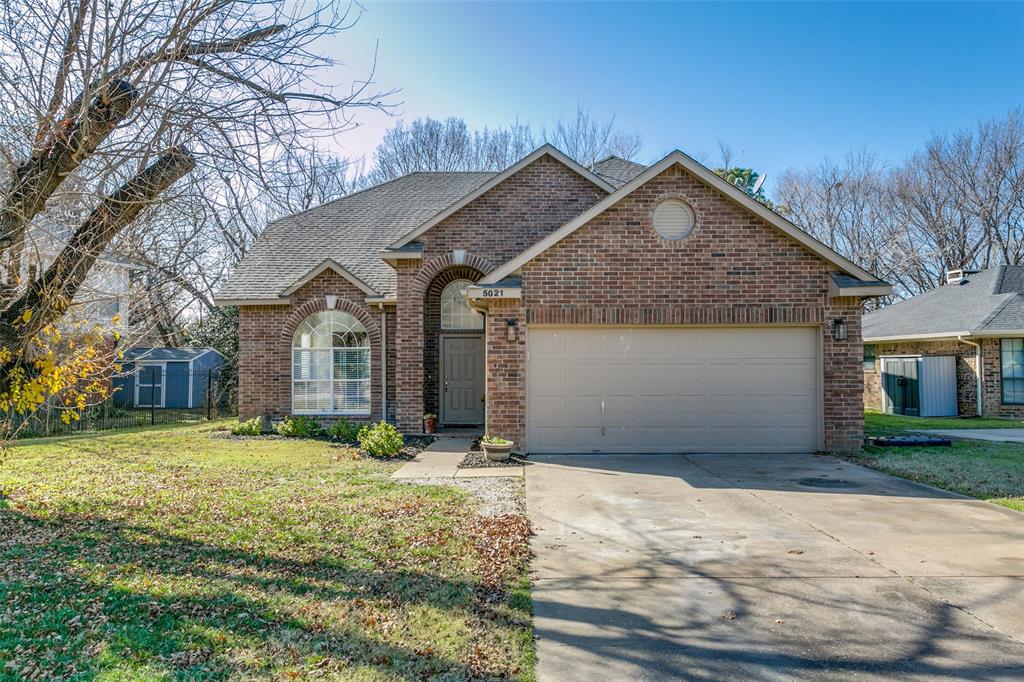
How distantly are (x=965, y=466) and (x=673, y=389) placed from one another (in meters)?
4.59

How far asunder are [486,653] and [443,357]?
11755mm

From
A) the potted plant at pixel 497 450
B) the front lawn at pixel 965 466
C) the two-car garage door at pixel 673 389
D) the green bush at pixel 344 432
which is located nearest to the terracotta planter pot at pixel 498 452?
the potted plant at pixel 497 450

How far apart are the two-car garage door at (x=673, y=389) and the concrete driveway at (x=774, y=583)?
266 centimetres

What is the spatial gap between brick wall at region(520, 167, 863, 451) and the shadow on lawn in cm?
681

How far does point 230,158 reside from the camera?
6.55 metres

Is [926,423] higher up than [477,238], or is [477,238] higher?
[477,238]

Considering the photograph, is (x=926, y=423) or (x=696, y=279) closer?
(x=696, y=279)

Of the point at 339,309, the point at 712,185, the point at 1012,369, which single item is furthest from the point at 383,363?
the point at 1012,369

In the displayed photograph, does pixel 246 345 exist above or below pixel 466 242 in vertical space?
below

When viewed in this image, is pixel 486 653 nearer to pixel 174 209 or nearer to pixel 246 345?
pixel 174 209

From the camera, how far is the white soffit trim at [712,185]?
1105 cm

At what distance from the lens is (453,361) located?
1544cm

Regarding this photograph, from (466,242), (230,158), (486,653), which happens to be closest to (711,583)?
(486,653)

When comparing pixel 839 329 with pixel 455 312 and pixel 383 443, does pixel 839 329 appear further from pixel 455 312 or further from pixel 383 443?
pixel 455 312
